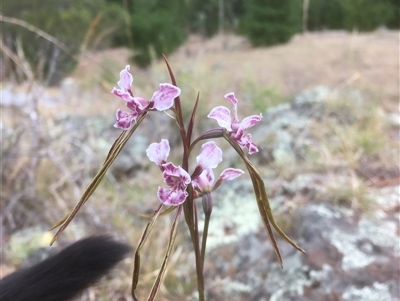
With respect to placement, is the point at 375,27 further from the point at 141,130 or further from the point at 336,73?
the point at 141,130

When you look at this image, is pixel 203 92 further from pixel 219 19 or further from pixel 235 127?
pixel 219 19

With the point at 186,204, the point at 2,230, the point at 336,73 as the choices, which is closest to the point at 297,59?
the point at 336,73

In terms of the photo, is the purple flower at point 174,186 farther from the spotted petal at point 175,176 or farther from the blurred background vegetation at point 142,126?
the blurred background vegetation at point 142,126

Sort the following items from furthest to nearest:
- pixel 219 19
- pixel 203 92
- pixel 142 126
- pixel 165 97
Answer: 1. pixel 219 19
2. pixel 203 92
3. pixel 142 126
4. pixel 165 97

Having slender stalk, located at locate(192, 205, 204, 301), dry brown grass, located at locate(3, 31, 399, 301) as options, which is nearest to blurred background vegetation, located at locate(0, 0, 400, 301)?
dry brown grass, located at locate(3, 31, 399, 301)

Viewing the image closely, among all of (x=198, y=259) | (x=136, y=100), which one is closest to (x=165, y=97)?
(x=136, y=100)

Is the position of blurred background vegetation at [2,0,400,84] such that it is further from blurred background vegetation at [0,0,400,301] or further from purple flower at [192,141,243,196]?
purple flower at [192,141,243,196]
